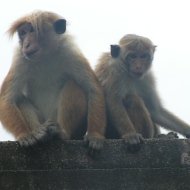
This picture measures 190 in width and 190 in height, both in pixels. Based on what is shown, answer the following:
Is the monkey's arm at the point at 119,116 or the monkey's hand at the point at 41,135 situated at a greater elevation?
the monkey's hand at the point at 41,135

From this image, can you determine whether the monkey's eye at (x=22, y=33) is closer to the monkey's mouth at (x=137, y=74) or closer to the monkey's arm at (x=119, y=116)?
the monkey's arm at (x=119, y=116)

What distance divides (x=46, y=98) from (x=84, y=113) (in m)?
0.77

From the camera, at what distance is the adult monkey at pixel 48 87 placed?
252 inches

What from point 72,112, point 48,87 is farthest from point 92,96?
point 48,87

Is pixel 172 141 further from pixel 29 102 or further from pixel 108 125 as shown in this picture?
pixel 29 102

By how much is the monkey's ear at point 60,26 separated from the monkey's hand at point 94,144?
2297mm

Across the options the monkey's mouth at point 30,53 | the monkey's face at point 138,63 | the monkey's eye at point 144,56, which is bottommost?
the monkey's face at point 138,63

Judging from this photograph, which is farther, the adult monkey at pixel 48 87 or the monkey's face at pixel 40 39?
the monkey's face at pixel 40 39

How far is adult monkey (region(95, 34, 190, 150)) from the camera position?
6711 millimetres

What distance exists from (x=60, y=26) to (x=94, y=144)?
2.82 m

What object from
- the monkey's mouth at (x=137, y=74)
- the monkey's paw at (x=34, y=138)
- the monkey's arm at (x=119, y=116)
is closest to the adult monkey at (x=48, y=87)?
the monkey's arm at (x=119, y=116)

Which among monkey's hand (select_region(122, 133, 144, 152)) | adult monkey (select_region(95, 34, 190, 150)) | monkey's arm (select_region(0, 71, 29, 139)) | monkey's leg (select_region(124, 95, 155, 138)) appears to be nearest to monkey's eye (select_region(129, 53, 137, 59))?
adult monkey (select_region(95, 34, 190, 150))

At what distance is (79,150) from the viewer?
17.2 ft

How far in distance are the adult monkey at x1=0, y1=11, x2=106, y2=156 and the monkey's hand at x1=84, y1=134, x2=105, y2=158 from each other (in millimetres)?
333
